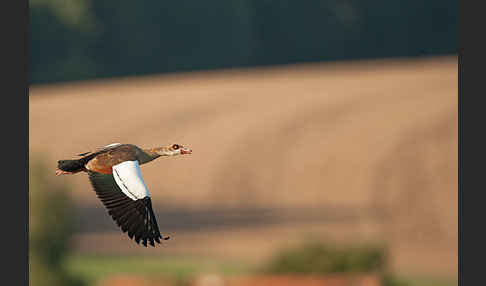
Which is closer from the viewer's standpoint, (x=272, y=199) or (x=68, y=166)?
(x=68, y=166)

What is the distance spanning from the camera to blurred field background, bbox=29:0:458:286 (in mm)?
25047

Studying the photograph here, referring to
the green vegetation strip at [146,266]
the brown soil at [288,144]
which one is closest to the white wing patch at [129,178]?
the green vegetation strip at [146,266]

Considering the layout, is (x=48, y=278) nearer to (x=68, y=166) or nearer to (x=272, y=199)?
(x=68, y=166)

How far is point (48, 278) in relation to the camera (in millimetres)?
21125

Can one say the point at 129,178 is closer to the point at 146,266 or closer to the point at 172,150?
the point at 172,150

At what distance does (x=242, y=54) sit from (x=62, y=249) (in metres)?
54.1

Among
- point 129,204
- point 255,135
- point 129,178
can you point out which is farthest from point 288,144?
point 129,178

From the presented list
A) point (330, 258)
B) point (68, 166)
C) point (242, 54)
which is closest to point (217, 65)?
point (242, 54)

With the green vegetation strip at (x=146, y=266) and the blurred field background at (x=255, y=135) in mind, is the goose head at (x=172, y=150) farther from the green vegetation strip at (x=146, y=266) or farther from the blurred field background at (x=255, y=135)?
the green vegetation strip at (x=146, y=266)

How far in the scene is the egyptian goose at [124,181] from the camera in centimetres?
587

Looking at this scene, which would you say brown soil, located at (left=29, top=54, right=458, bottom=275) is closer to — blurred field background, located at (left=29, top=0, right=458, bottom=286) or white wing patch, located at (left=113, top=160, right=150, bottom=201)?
blurred field background, located at (left=29, top=0, right=458, bottom=286)

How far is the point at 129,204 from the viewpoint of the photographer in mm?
6160

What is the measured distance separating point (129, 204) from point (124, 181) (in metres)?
0.32

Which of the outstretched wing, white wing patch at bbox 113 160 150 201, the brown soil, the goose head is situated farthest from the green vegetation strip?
the goose head
